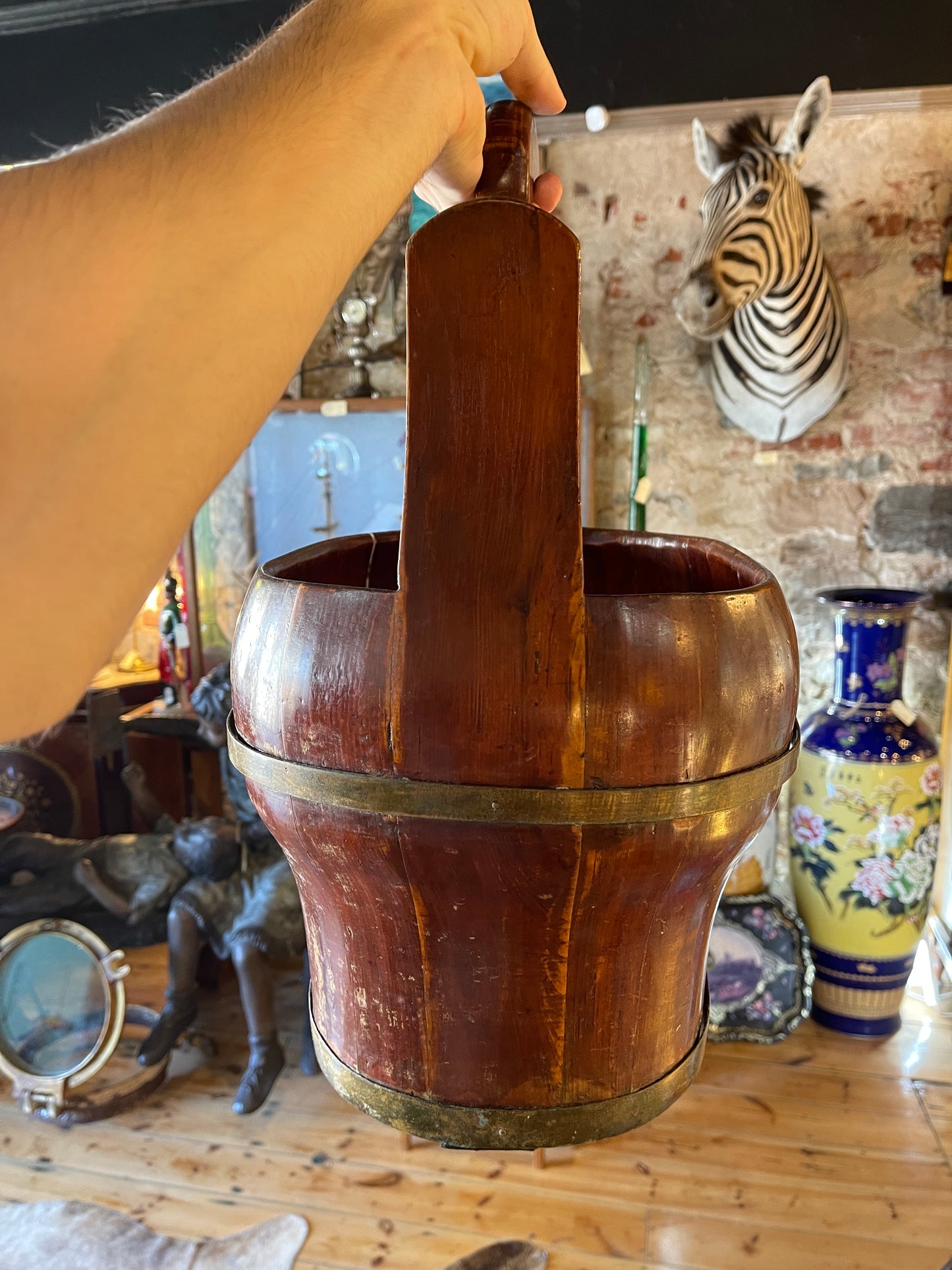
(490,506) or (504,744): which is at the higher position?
(490,506)

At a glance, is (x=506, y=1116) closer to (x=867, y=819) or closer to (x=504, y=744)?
(x=504, y=744)

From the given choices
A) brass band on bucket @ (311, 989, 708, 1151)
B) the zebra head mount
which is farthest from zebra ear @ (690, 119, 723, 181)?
brass band on bucket @ (311, 989, 708, 1151)

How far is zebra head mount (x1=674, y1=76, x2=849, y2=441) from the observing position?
2.57 metres

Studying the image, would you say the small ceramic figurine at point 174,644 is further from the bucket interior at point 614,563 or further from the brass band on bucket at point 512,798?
the brass band on bucket at point 512,798

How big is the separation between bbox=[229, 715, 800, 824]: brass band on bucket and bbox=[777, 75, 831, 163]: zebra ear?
2.66 meters

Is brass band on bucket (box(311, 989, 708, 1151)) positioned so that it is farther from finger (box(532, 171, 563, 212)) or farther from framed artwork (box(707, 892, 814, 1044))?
framed artwork (box(707, 892, 814, 1044))

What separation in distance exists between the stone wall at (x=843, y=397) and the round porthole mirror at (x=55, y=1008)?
212 centimetres

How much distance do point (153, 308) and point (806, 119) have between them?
9.21ft

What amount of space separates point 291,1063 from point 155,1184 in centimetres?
53

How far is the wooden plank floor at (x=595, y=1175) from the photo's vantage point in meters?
1.99

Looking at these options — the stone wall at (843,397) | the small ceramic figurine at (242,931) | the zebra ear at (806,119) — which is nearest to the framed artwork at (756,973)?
the stone wall at (843,397)

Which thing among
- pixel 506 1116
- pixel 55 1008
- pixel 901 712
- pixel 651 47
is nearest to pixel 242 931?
pixel 55 1008

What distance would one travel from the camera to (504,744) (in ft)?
1.42

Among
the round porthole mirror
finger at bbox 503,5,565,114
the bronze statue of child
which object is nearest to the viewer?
finger at bbox 503,5,565,114
